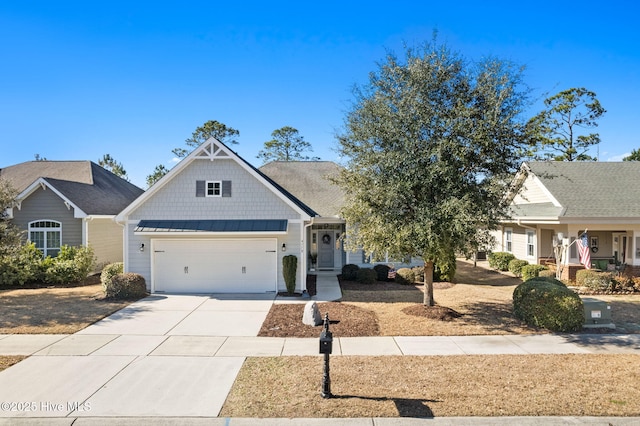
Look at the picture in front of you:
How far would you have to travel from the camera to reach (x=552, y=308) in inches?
404

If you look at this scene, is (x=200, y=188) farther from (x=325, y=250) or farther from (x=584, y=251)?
(x=584, y=251)

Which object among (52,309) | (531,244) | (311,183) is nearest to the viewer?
(52,309)

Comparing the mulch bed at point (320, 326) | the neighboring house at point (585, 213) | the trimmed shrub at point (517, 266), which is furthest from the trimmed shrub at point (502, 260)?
the mulch bed at point (320, 326)

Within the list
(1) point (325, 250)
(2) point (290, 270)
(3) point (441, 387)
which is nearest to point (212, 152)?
(2) point (290, 270)

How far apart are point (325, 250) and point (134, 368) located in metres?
14.4

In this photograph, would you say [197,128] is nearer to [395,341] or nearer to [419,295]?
[419,295]

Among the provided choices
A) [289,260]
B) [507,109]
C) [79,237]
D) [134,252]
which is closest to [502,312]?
[507,109]

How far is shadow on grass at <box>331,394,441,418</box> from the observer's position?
5793 millimetres

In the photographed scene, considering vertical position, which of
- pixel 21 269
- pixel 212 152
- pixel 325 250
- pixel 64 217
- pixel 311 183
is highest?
pixel 212 152

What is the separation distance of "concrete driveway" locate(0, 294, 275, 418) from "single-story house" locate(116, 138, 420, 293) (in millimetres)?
3323

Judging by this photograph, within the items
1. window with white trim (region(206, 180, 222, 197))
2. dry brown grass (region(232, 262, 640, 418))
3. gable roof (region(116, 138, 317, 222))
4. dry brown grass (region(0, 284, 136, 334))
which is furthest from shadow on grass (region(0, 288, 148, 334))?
dry brown grass (region(232, 262, 640, 418))

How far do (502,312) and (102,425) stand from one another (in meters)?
11.1

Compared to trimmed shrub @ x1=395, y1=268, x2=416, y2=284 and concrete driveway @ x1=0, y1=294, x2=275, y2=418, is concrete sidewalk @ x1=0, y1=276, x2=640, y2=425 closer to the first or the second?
concrete driveway @ x1=0, y1=294, x2=275, y2=418

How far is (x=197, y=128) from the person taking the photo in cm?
4838
